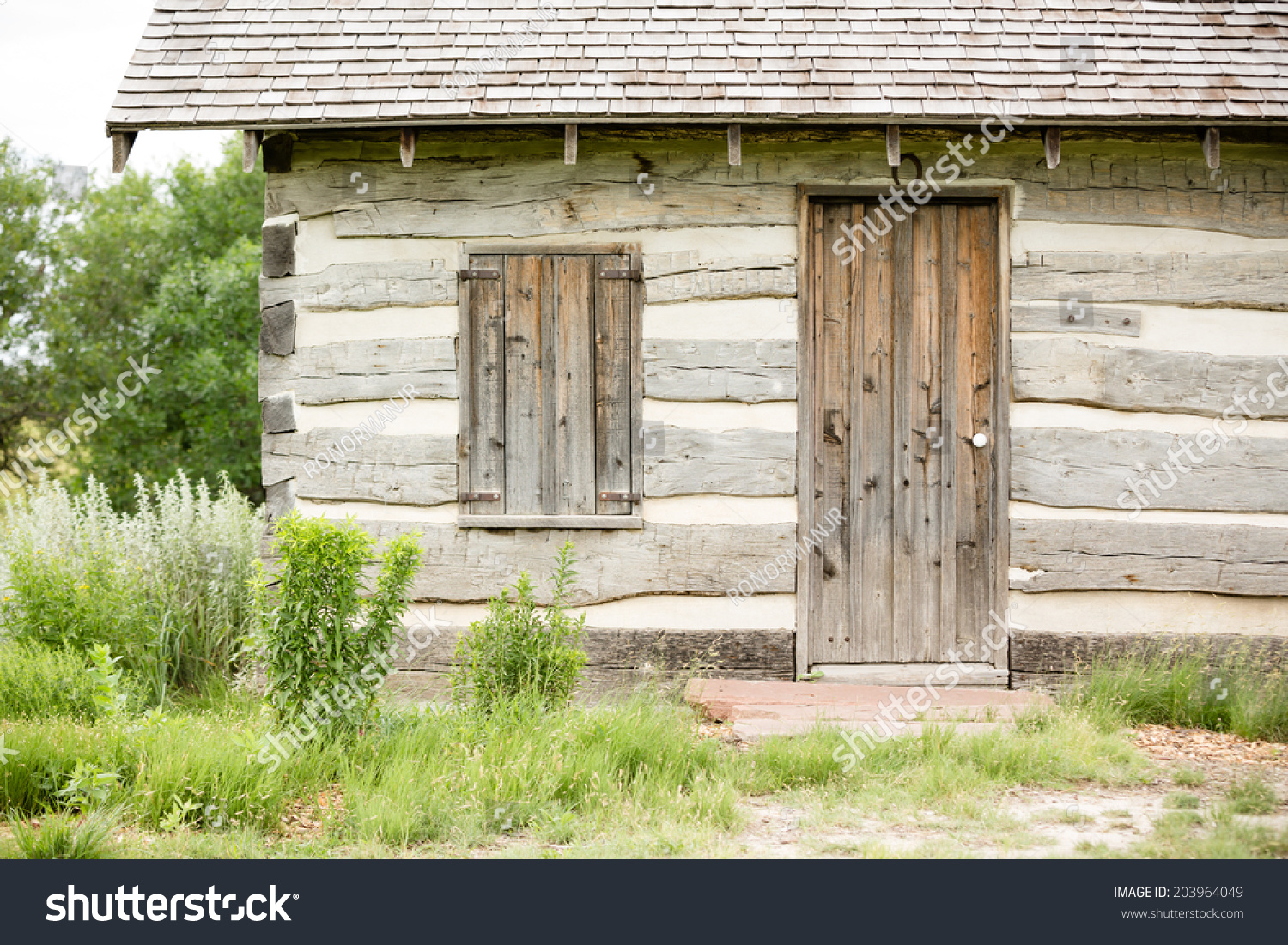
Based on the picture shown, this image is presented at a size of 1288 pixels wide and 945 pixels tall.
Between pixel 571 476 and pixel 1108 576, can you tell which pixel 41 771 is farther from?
pixel 1108 576

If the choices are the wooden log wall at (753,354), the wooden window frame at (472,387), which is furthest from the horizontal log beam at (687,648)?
the wooden window frame at (472,387)

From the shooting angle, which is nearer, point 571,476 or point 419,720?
point 419,720

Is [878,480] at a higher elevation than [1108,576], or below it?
Answer: higher

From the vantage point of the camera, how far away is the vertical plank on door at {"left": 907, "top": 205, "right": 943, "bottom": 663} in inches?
208

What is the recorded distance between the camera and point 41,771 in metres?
3.70

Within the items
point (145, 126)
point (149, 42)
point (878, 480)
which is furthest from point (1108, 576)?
point (149, 42)

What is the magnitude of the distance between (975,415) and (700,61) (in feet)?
8.11

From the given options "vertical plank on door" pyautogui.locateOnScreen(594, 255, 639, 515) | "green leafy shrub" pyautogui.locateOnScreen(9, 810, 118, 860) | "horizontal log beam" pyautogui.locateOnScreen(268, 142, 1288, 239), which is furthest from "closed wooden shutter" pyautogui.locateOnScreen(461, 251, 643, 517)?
"green leafy shrub" pyautogui.locateOnScreen(9, 810, 118, 860)

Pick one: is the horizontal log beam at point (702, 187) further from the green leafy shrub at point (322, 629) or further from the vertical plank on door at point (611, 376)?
the green leafy shrub at point (322, 629)

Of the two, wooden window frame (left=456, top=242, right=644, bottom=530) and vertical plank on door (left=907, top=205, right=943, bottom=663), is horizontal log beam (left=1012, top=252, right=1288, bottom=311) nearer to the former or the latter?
vertical plank on door (left=907, top=205, right=943, bottom=663)

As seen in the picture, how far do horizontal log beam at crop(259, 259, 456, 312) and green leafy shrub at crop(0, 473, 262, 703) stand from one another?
1527mm

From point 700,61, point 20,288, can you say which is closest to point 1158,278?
point 700,61

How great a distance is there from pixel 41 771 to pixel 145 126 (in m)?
3.30
